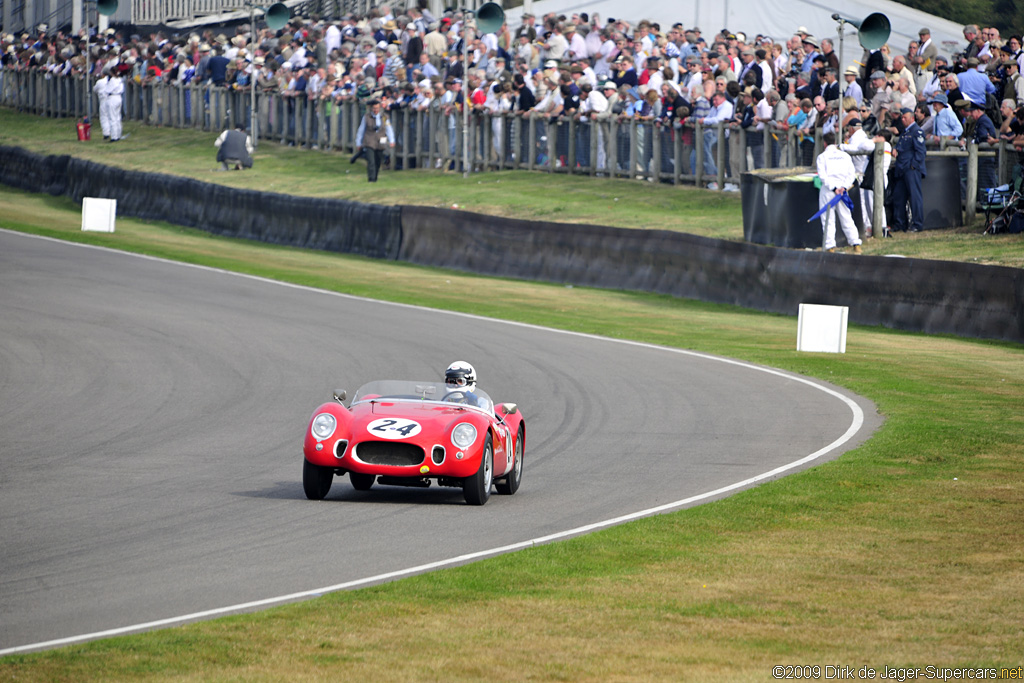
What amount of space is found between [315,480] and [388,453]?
2.00 ft

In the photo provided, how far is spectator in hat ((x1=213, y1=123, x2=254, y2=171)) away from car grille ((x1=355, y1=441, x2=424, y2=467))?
103ft

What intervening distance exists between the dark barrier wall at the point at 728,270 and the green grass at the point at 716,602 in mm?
7358

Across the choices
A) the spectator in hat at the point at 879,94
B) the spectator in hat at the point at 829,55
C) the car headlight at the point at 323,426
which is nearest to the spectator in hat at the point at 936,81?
the spectator in hat at the point at 879,94

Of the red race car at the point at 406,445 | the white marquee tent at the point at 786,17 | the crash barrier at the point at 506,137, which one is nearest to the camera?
the red race car at the point at 406,445

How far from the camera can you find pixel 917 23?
31.4 meters

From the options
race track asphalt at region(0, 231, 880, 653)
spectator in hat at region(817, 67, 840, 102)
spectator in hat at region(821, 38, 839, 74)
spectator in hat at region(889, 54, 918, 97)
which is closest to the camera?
race track asphalt at region(0, 231, 880, 653)

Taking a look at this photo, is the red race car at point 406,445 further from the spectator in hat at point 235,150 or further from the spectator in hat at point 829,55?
the spectator in hat at point 235,150

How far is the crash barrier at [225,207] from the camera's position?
102 ft

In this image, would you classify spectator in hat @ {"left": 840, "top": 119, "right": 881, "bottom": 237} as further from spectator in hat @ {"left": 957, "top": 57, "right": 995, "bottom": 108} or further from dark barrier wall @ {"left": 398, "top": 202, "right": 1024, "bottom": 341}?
dark barrier wall @ {"left": 398, "top": 202, "right": 1024, "bottom": 341}

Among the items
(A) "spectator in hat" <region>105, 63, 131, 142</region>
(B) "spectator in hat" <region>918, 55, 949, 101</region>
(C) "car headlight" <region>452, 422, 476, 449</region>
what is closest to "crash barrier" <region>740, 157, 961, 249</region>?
(B) "spectator in hat" <region>918, 55, 949, 101</region>

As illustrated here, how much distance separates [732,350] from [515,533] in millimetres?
11106

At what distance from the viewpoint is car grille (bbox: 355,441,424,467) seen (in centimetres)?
1019

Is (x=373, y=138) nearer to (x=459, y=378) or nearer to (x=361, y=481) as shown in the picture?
(x=459, y=378)

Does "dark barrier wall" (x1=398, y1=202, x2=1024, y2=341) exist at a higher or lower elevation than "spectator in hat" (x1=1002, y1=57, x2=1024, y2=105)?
lower
